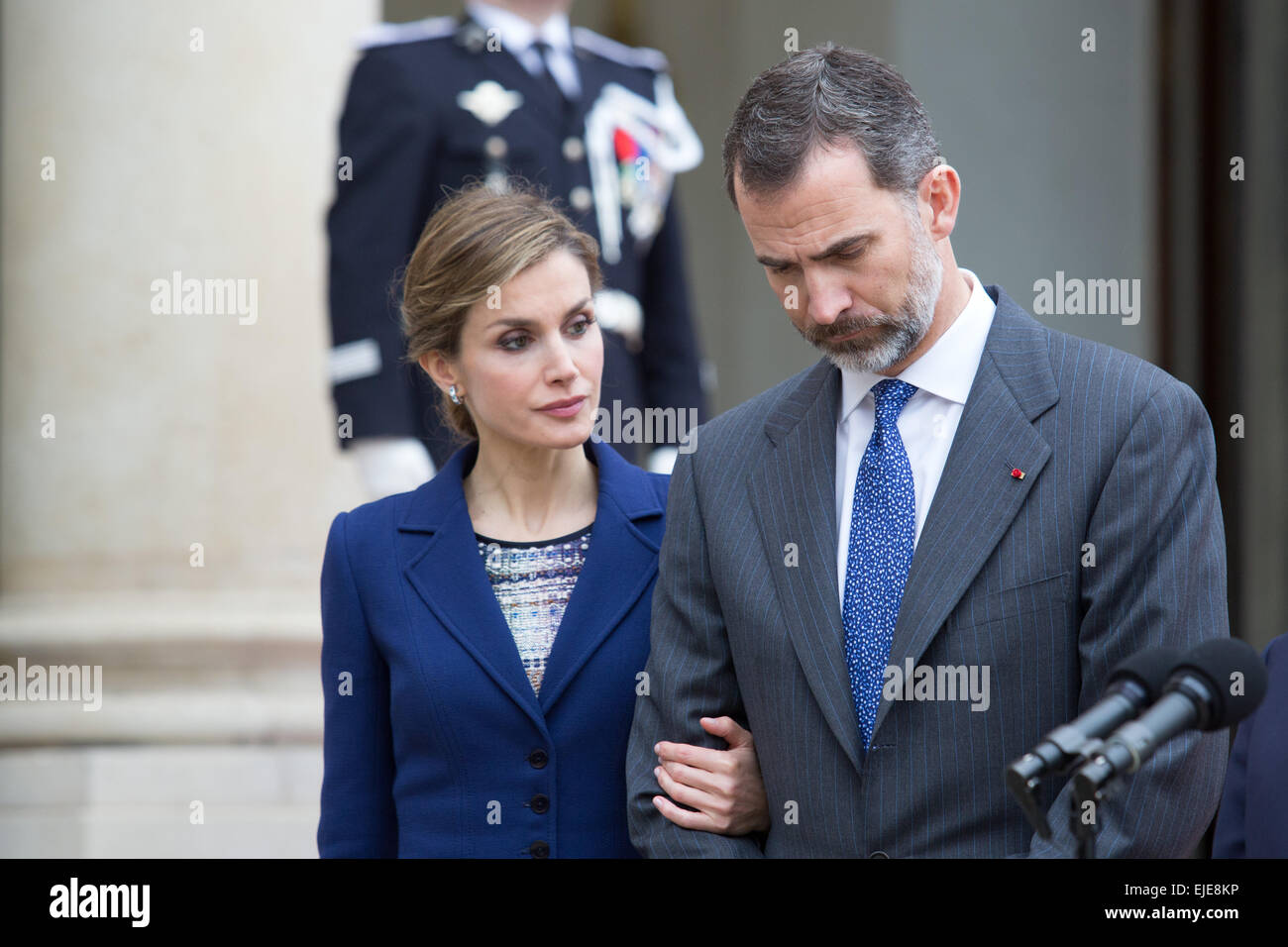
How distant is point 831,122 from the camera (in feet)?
7.18

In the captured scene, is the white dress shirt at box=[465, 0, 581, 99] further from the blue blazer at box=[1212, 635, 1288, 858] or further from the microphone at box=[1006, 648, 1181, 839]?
the microphone at box=[1006, 648, 1181, 839]

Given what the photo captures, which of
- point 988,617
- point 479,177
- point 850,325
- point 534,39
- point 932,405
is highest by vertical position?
point 534,39

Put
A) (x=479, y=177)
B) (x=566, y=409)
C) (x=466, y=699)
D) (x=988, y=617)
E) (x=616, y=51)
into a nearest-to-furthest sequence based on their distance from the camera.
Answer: (x=988, y=617) < (x=466, y=699) < (x=566, y=409) < (x=479, y=177) < (x=616, y=51)

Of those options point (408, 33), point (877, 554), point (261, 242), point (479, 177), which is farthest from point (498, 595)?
point (261, 242)

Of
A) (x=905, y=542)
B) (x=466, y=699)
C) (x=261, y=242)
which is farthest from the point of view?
(x=261, y=242)

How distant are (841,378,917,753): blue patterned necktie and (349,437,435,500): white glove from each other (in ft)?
7.08

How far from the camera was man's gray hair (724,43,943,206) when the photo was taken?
2.19 meters

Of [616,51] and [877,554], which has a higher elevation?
[616,51]

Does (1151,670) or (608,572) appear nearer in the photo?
(1151,670)

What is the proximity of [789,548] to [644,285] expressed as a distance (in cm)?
264

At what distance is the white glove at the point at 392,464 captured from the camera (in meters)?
4.19

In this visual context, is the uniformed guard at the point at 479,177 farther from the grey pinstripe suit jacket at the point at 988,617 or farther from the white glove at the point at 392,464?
the grey pinstripe suit jacket at the point at 988,617

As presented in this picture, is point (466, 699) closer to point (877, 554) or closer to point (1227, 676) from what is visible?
point (877, 554)

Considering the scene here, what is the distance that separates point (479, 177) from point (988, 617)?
2.75 m
